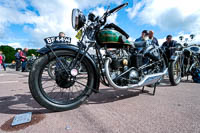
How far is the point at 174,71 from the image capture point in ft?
11.7

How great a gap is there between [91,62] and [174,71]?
2.97m

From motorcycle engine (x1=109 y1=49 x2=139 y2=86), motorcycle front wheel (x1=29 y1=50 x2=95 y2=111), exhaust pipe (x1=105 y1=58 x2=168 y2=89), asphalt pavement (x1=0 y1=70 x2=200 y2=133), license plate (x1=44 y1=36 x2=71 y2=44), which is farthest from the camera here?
motorcycle engine (x1=109 y1=49 x2=139 y2=86)

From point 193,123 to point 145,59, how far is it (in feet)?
4.82

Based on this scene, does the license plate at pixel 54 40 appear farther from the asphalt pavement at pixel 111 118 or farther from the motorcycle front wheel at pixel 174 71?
the motorcycle front wheel at pixel 174 71

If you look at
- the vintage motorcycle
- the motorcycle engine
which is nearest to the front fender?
the vintage motorcycle

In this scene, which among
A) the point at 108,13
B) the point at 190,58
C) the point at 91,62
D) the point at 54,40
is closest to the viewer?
the point at 54,40

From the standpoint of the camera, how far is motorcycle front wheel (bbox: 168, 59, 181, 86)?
3285 mm

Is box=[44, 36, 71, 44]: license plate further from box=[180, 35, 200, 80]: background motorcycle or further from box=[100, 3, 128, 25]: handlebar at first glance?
box=[180, 35, 200, 80]: background motorcycle

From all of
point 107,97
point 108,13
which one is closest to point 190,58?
point 107,97

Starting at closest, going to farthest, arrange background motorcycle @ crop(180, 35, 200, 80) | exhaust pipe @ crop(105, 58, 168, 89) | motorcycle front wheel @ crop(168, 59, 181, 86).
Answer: exhaust pipe @ crop(105, 58, 168, 89)
motorcycle front wheel @ crop(168, 59, 181, 86)
background motorcycle @ crop(180, 35, 200, 80)

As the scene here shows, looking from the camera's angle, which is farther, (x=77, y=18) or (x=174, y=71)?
(x=174, y=71)

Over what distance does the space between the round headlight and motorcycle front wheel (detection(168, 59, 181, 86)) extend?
2.76 metres

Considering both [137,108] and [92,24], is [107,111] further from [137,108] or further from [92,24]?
[92,24]

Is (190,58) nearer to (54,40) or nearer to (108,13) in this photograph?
(108,13)
